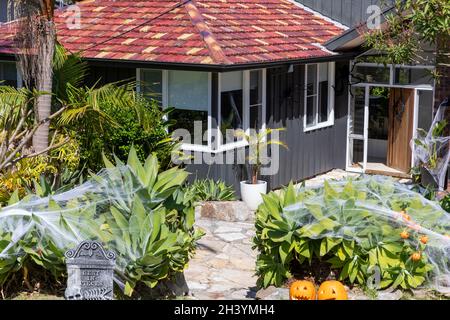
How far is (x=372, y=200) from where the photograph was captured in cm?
790

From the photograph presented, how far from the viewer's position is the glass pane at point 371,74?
52.9ft

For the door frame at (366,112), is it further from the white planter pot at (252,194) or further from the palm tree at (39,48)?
the palm tree at (39,48)

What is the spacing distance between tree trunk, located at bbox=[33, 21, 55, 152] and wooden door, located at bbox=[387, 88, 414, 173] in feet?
25.7

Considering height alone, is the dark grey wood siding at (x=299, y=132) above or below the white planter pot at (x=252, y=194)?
above

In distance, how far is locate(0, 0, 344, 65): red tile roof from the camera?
12.9 meters

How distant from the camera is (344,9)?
16.6m

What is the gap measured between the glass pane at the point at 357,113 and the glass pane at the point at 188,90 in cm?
494

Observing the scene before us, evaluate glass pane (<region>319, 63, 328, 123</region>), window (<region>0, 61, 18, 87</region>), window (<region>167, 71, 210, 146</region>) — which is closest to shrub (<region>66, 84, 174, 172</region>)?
window (<region>167, 71, 210, 146</region>)

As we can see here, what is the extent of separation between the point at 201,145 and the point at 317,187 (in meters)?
5.03

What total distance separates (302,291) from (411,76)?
9.41 metres

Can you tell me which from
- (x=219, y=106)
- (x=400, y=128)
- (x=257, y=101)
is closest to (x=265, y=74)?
(x=257, y=101)

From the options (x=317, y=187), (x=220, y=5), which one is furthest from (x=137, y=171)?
(x=220, y=5)

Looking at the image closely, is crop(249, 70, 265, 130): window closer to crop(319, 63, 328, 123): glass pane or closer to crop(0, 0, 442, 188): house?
crop(0, 0, 442, 188): house

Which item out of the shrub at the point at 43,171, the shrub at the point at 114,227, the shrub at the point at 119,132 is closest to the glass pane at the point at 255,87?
the shrub at the point at 119,132
